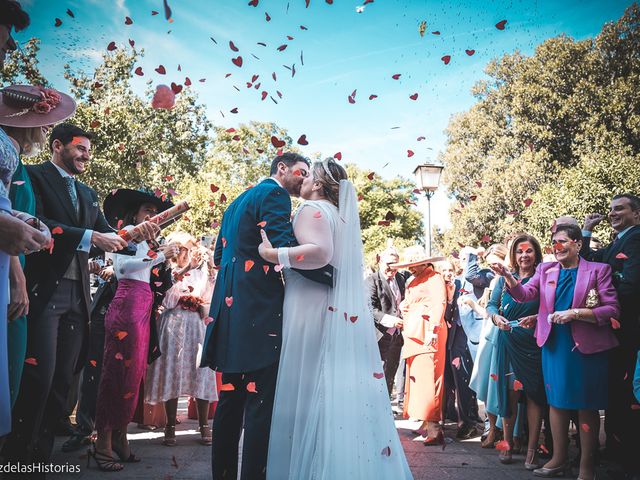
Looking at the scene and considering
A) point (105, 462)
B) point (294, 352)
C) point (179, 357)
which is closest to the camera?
point (294, 352)

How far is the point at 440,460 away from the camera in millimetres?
4566

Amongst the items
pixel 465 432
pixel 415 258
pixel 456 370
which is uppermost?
pixel 415 258

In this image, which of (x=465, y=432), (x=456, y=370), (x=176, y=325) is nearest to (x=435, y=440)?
(x=465, y=432)

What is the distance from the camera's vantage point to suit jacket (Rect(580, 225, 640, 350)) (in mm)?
4039

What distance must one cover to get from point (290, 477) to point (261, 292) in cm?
119

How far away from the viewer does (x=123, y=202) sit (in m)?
4.54

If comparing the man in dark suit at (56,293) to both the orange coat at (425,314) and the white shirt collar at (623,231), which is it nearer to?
the orange coat at (425,314)

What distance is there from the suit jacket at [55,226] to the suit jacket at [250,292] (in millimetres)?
1033

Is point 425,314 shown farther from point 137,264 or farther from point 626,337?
point 137,264

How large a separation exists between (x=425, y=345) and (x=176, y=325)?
2.81 meters

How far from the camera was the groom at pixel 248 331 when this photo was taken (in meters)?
2.99

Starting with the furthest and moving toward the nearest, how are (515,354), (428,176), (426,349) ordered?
(428,176) < (426,349) < (515,354)

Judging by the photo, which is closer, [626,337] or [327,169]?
[327,169]

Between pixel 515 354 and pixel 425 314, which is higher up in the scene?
pixel 425 314
